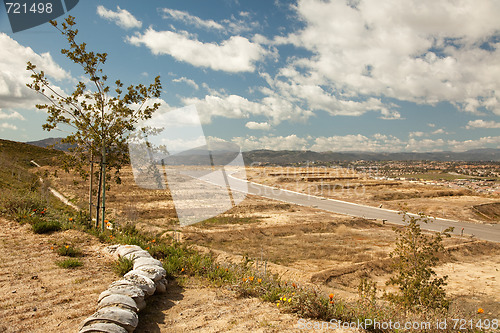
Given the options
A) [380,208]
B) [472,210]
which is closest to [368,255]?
[380,208]

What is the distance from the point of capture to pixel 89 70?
9.20 meters

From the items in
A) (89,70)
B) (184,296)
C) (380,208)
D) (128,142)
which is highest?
(89,70)

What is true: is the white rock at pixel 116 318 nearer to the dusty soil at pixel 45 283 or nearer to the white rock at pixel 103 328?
the white rock at pixel 103 328

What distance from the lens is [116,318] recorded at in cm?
372

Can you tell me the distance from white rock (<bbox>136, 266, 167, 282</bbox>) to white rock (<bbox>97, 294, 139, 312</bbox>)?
3.41 ft

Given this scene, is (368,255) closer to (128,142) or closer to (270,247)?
(270,247)

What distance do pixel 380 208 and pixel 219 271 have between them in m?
41.5

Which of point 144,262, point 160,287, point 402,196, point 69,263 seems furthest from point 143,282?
point 402,196

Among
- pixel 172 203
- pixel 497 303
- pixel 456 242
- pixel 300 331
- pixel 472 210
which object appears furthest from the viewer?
pixel 472 210

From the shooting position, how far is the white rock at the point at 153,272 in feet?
17.6

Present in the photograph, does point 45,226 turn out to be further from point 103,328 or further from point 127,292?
point 103,328

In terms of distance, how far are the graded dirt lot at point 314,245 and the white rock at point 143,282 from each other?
437mm

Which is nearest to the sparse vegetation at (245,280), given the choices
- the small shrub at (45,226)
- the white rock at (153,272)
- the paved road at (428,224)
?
the small shrub at (45,226)

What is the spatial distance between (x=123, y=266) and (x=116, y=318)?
253cm
